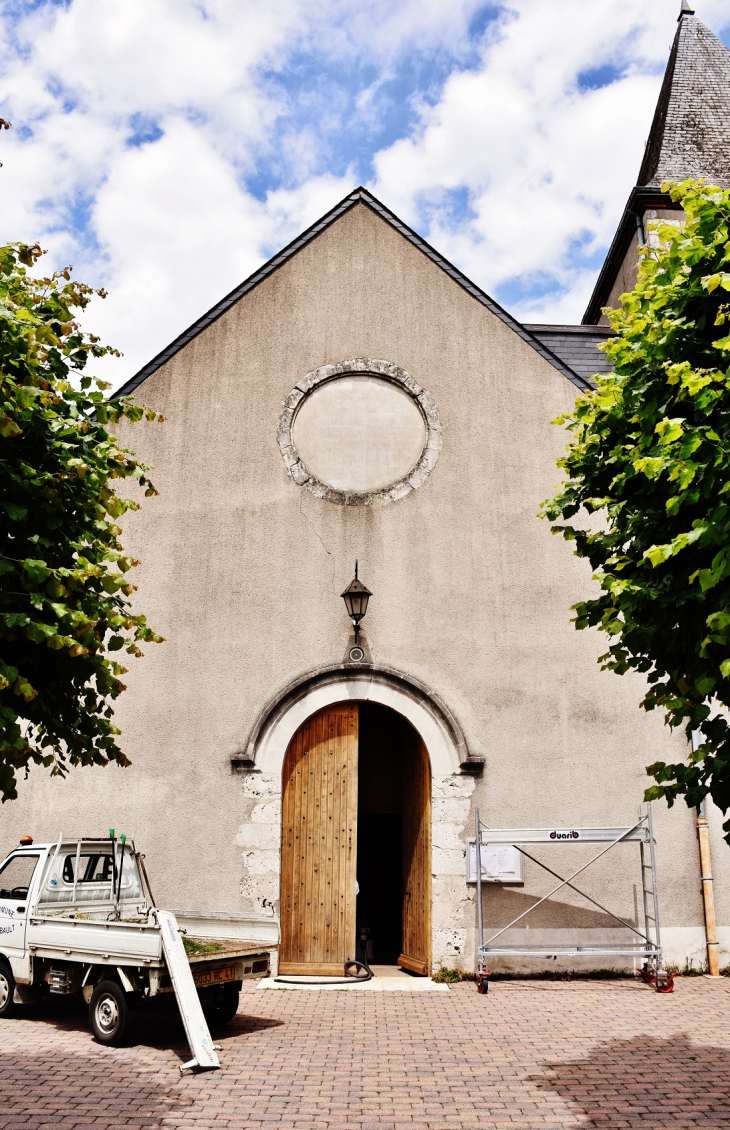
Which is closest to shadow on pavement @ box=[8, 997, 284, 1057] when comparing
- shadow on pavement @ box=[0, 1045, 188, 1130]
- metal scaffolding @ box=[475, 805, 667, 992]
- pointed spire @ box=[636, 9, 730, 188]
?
shadow on pavement @ box=[0, 1045, 188, 1130]

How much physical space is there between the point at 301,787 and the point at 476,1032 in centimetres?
354

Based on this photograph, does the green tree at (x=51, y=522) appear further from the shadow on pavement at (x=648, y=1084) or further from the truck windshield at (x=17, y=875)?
the shadow on pavement at (x=648, y=1084)

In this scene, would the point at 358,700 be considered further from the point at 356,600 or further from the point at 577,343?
the point at 577,343

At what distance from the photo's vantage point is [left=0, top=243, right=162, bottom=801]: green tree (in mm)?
4469

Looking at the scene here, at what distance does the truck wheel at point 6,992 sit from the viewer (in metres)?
7.43

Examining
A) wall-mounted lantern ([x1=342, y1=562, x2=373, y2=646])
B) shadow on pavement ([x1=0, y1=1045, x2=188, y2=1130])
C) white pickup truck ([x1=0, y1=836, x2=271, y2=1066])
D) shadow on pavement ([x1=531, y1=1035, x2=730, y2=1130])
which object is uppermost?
wall-mounted lantern ([x1=342, y1=562, x2=373, y2=646])

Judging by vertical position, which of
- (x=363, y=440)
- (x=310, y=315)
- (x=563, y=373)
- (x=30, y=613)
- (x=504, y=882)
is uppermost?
(x=310, y=315)

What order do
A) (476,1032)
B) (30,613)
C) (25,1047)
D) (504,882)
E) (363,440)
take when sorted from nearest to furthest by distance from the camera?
(30,613)
(25,1047)
(476,1032)
(504,882)
(363,440)

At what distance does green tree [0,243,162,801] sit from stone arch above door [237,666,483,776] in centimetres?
406

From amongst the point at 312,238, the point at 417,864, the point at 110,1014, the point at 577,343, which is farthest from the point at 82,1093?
the point at 577,343

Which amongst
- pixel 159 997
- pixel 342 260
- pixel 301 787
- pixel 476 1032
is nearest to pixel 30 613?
pixel 159 997

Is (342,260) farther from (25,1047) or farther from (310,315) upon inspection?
(25,1047)

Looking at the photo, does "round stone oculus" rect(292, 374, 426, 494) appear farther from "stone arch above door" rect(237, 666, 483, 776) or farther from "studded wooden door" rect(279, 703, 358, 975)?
"studded wooden door" rect(279, 703, 358, 975)

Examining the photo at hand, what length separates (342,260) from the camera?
11.4m
